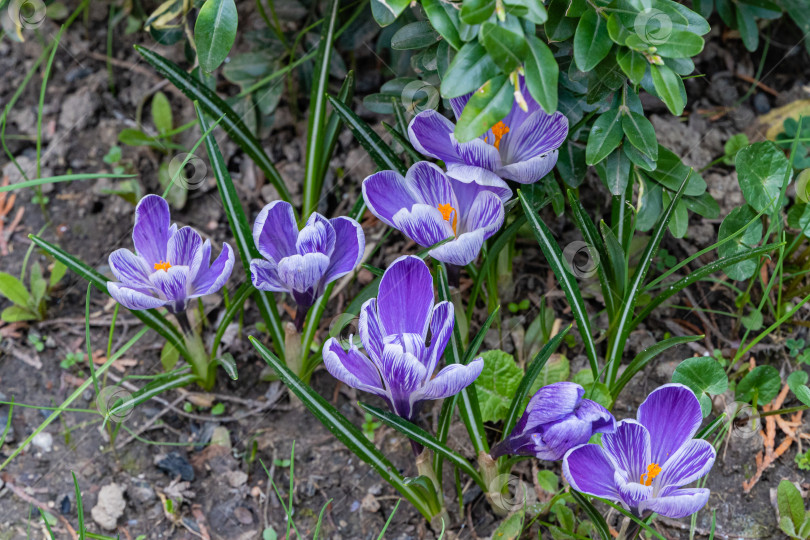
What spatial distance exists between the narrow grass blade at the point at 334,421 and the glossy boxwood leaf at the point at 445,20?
26.7 inches

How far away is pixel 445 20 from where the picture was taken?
53.2 inches

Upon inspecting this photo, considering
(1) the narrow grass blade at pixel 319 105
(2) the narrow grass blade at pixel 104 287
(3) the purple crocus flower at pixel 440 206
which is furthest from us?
(1) the narrow grass blade at pixel 319 105

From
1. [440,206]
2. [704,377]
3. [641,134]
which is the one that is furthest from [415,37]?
[704,377]

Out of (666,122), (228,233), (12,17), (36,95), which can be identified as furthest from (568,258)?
(36,95)

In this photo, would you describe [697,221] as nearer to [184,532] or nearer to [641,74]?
[641,74]

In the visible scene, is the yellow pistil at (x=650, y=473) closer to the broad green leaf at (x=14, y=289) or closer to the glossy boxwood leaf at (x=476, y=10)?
the glossy boxwood leaf at (x=476, y=10)

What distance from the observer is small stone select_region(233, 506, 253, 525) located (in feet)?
5.85

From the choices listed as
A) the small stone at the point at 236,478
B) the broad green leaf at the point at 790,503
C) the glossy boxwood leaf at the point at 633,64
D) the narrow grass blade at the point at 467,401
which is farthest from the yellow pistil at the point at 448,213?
the broad green leaf at the point at 790,503

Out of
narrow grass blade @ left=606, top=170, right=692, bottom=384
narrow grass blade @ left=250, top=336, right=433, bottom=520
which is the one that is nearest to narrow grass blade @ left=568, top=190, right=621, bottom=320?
narrow grass blade @ left=606, top=170, right=692, bottom=384

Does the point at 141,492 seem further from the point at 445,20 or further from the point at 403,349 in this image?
the point at 445,20

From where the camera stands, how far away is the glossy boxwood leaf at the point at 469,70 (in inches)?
50.8

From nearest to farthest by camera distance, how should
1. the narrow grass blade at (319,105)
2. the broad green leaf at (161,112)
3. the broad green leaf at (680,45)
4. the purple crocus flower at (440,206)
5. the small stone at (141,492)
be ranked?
the broad green leaf at (680,45) → the purple crocus flower at (440,206) → the small stone at (141,492) → the narrow grass blade at (319,105) → the broad green leaf at (161,112)

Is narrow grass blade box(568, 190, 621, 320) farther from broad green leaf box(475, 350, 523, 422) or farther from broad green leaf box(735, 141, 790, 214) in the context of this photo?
broad green leaf box(735, 141, 790, 214)

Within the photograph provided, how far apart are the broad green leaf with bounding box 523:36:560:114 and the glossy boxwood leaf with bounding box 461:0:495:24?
0.09 m
